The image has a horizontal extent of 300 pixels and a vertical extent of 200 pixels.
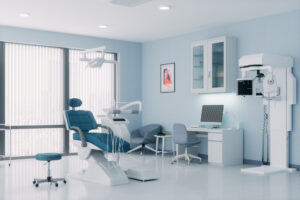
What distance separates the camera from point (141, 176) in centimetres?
596

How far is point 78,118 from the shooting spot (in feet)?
20.4

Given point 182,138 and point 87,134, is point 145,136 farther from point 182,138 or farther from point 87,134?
point 87,134

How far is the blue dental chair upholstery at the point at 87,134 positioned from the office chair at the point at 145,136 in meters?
2.88

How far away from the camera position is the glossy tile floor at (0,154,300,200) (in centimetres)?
498

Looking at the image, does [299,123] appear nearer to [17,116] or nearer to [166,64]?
[166,64]

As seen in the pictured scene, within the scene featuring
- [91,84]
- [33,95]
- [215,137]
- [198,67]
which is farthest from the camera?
[91,84]

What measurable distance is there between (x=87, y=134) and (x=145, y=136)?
3278 millimetres

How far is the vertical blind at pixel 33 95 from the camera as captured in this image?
853cm

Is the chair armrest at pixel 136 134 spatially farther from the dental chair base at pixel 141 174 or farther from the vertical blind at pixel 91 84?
the dental chair base at pixel 141 174

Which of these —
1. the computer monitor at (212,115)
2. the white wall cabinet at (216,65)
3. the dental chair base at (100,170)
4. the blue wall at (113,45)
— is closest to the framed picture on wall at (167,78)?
the blue wall at (113,45)

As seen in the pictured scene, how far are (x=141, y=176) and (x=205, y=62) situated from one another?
3142mm

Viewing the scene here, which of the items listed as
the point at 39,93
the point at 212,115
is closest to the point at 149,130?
the point at 212,115

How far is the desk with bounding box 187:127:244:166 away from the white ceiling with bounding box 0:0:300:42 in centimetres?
222

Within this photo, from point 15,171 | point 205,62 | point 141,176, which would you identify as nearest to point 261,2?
point 205,62
